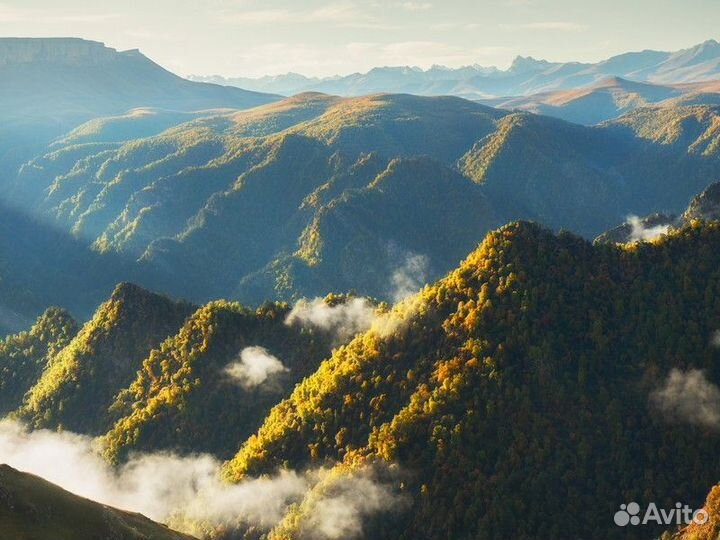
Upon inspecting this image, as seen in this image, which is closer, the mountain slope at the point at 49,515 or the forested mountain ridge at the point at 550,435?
the mountain slope at the point at 49,515

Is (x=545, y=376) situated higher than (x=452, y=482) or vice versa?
(x=545, y=376)

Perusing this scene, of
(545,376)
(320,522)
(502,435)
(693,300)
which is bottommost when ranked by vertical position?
(320,522)

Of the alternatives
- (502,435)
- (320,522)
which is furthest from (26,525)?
(502,435)

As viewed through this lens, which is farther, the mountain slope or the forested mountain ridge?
the forested mountain ridge

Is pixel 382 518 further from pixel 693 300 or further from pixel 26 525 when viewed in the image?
pixel 693 300

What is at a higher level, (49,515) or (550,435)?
(550,435)

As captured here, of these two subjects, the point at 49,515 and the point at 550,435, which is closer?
the point at 49,515

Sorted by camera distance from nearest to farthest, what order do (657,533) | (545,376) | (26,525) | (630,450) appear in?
(26,525) < (657,533) < (630,450) < (545,376)

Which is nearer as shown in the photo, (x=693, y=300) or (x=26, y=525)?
(x=26, y=525)
